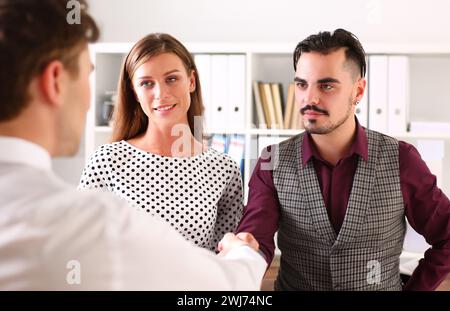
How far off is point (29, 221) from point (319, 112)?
1000 mm

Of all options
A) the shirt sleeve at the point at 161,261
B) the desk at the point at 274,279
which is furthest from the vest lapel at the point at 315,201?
the desk at the point at 274,279

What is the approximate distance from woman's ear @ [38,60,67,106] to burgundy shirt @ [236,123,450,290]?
867mm

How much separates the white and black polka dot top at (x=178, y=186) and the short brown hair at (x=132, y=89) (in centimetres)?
8

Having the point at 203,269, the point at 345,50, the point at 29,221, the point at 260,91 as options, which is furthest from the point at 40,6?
the point at 260,91

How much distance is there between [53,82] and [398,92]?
8.10 ft

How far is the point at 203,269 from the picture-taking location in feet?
2.79

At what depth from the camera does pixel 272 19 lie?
10.9 ft

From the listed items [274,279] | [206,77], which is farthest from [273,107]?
[274,279]

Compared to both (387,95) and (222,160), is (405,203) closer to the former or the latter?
(222,160)

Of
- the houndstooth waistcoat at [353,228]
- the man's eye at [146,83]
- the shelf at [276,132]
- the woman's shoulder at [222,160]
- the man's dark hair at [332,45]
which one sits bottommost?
the houndstooth waistcoat at [353,228]

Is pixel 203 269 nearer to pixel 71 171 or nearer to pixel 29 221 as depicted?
pixel 29 221

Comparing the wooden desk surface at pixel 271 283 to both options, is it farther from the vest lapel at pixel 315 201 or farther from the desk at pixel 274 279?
the vest lapel at pixel 315 201

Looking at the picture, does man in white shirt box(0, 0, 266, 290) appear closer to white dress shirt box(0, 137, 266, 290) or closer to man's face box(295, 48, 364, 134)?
white dress shirt box(0, 137, 266, 290)

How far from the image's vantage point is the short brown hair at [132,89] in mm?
1592
